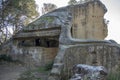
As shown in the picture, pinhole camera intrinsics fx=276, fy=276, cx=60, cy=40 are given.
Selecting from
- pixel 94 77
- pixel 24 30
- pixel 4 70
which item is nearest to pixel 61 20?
pixel 24 30

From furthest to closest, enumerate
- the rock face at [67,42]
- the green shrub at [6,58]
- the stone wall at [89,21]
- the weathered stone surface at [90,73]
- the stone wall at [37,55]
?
the stone wall at [89,21] < the green shrub at [6,58] < the stone wall at [37,55] < the rock face at [67,42] < the weathered stone surface at [90,73]

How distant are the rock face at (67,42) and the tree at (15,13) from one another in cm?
202

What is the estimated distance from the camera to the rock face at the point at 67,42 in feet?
52.3

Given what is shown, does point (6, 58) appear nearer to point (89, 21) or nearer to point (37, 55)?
point (37, 55)

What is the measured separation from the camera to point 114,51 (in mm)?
16031

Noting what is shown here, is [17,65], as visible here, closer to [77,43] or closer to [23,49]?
[23,49]

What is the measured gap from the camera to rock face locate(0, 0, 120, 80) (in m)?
16.0

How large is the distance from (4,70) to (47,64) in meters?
3.11

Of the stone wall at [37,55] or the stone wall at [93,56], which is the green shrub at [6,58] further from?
the stone wall at [93,56]

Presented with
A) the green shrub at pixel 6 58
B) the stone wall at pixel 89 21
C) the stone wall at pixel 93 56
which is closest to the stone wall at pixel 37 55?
the green shrub at pixel 6 58

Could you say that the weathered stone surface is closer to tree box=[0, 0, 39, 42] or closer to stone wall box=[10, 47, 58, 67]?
stone wall box=[10, 47, 58, 67]

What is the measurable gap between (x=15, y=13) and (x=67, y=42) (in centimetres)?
782

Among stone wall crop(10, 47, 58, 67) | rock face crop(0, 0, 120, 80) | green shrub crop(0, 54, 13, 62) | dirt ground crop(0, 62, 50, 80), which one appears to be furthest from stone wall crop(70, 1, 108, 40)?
dirt ground crop(0, 62, 50, 80)

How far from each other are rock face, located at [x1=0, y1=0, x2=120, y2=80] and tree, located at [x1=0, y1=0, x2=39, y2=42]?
2017mm
